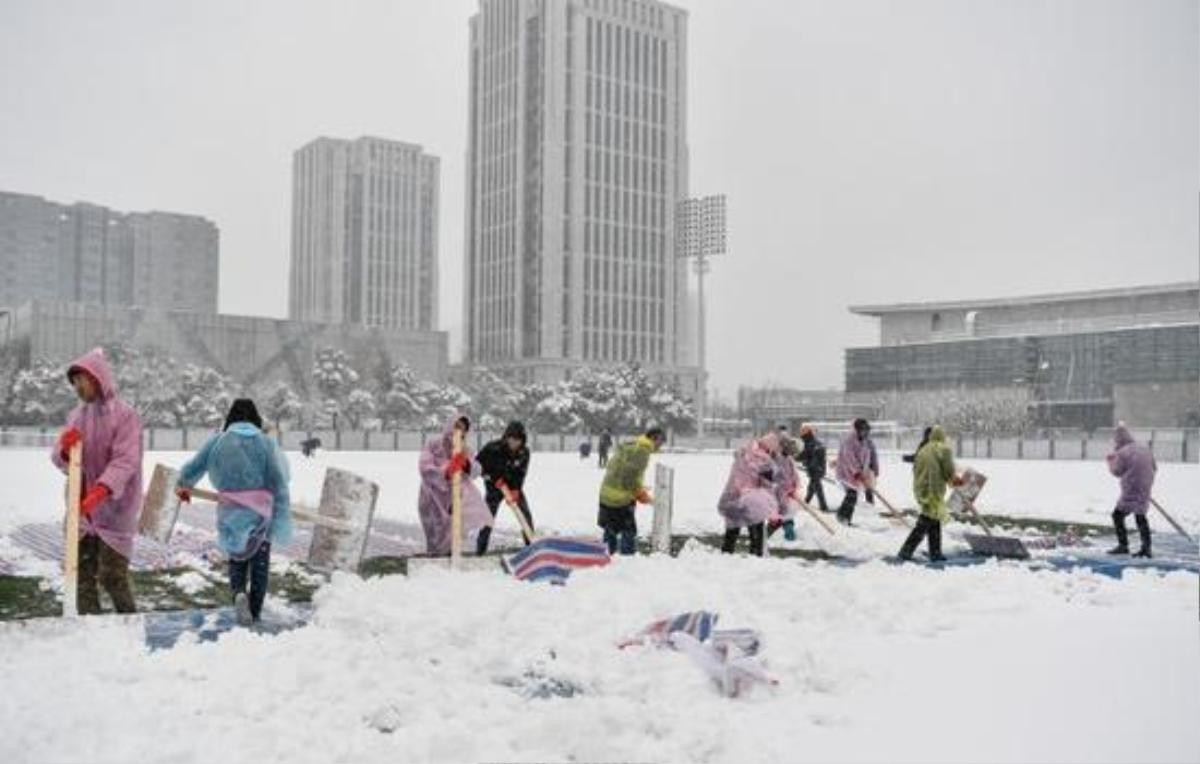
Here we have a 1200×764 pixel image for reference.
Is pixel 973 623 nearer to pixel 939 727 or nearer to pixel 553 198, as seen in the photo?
pixel 939 727

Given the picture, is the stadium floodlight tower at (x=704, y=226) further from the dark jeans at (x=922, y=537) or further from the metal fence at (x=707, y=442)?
the dark jeans at (x=922, y=537)

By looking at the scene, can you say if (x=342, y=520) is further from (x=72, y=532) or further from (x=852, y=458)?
(x=852, y=458)

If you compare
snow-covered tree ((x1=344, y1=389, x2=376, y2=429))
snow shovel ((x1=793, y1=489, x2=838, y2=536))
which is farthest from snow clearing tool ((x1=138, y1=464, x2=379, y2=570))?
snow-covered tree ((x1=344, y1=389, x2=376, y2=429))

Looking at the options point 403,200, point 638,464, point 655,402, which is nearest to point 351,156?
point 403,200

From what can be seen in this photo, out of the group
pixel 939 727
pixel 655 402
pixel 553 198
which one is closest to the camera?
pixel 939 727

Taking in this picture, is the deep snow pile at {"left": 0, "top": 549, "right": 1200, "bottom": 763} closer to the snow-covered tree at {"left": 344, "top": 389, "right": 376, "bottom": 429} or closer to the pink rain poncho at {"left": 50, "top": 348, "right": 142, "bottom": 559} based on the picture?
the pink rain poncho at {"left": 50, "top": 348, "right": 142, "bottom": 559}

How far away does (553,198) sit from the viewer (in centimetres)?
12138

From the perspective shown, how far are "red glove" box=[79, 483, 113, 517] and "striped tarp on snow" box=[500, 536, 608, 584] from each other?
3.27 metres

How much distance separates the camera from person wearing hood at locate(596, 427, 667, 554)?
1112cm

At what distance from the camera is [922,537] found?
11820 mm

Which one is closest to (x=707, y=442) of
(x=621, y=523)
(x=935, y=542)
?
(x=935, y=542)

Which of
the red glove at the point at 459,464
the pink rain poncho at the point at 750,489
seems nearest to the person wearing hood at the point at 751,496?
the pink rain poncho at the point at 750,489

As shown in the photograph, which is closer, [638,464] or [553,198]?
[638,464]

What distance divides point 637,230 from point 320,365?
2166 inches
